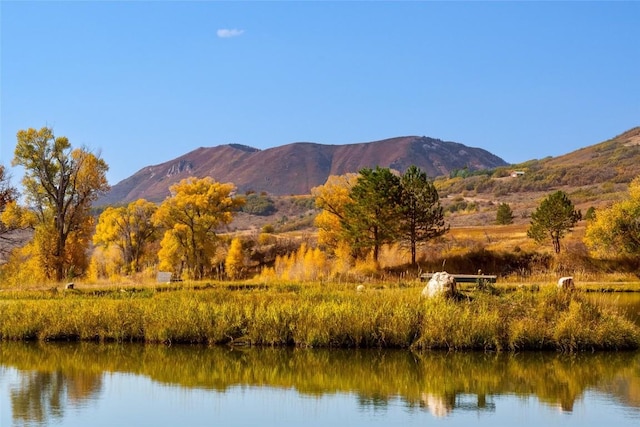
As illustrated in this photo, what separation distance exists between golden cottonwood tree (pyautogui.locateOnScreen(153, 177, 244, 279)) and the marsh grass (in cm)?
2802

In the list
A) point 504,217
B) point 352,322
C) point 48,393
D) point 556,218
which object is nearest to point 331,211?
point 556,218

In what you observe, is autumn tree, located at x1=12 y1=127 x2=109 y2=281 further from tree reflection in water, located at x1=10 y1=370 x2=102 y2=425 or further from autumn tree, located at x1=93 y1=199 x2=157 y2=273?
tree reflection in water, located at x1=10 y1=370 x2=102 y2=425

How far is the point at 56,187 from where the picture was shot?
41.5 meters

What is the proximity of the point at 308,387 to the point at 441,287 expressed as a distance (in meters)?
6.40

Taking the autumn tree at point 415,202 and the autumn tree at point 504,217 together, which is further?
the autumn tree at point 504,217

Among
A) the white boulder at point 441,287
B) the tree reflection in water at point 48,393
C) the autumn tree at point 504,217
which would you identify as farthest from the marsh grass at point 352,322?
the autumn tree at point 504,217

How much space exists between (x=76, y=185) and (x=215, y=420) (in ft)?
108

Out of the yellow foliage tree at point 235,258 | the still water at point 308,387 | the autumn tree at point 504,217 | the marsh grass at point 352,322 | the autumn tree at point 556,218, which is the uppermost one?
the autumn tree at point 504,217

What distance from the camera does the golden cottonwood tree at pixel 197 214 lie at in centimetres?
4850

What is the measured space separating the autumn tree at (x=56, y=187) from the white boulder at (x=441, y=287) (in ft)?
85.2

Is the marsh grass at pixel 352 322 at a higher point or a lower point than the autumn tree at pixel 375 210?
lower

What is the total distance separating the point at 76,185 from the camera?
137ft

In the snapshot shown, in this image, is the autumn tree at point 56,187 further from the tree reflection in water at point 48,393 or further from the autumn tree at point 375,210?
the tree reflection in water at point 48,393

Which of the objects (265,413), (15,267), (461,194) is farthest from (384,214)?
(461,194)
